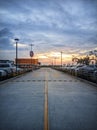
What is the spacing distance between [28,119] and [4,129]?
1.35 metres

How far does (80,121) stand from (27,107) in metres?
3.22

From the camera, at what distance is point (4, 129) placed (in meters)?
6.86

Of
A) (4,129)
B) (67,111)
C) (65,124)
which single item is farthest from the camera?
(67,111)

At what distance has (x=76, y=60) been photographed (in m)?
157

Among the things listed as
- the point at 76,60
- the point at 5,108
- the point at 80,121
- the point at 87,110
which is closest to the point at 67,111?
the point at 87,110

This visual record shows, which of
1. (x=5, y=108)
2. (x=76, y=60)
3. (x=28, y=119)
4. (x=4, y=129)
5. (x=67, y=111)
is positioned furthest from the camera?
(x=76, y=60)

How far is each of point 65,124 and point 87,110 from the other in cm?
247

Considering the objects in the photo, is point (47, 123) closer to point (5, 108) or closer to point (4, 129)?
point (4, 129)

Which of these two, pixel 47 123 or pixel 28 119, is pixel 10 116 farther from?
pixel 47 123

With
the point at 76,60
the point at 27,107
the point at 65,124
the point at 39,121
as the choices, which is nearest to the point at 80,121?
the point at 65,124

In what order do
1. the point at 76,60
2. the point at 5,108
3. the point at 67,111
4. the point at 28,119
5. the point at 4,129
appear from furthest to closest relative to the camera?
the point at 76,60 → the point at 5,108 → the point at 67,111 → the point at 28,119 → the point at 4,129

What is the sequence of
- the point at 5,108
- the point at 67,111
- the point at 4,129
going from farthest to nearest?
the point at 5,108, the point at 67,111, the point at 4,129

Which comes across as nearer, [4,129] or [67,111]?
[4,129]

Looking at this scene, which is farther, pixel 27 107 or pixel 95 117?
pixel 27 107
